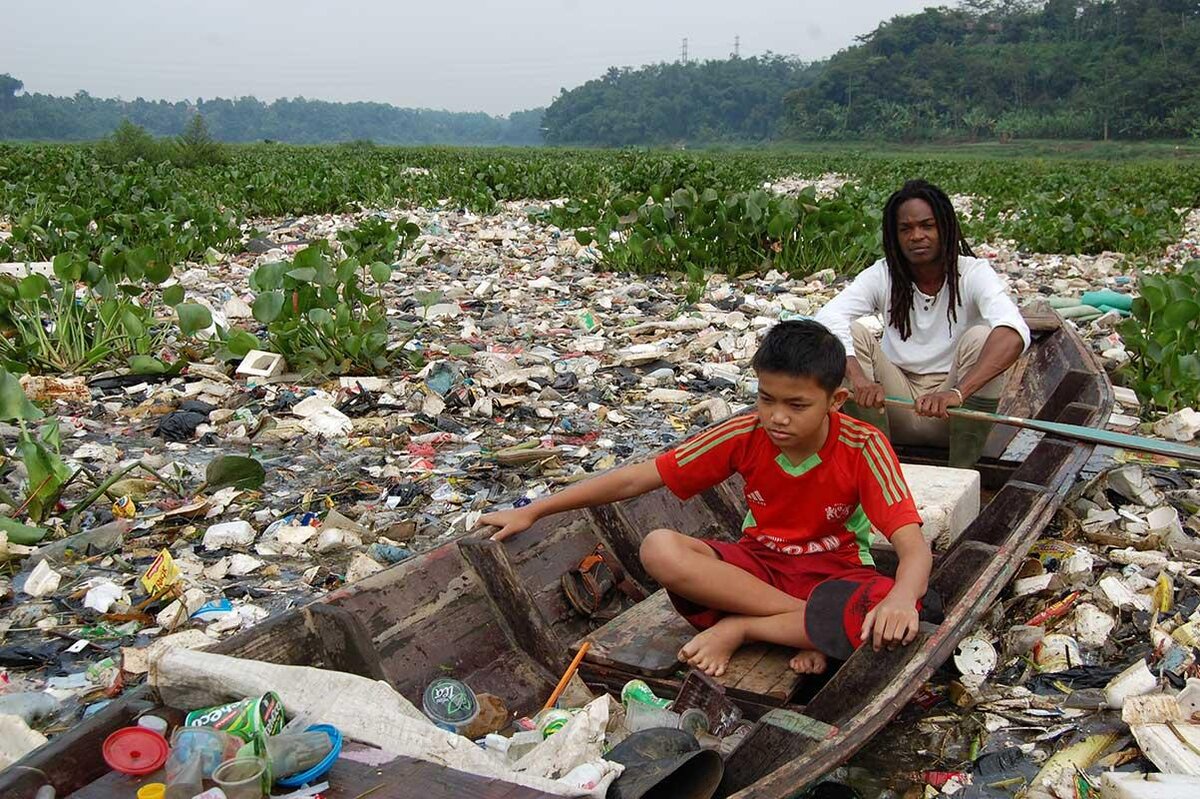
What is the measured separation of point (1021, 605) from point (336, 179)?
16.4m

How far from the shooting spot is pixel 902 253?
4512mm

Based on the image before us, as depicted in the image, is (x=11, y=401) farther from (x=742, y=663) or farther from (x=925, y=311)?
(x=925, y=311)

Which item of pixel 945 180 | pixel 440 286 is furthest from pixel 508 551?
pixel 945 180

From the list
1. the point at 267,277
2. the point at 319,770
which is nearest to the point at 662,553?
the point at 319,770

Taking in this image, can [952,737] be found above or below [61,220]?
below

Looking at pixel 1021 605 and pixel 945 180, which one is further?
pixel 945 180

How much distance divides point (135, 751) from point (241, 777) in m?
0.27

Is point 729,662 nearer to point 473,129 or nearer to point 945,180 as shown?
point 945,180

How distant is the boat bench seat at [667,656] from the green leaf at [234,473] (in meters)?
2.04

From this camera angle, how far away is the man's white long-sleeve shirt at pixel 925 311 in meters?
4.49

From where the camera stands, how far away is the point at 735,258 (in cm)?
1027

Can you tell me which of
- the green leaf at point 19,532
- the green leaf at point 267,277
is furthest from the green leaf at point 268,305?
the green leaf at point 19,532

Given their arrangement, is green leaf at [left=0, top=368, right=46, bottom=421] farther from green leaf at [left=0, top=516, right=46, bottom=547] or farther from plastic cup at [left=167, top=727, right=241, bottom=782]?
plastic cup at [left=167, top=727, right=241, bottom=782]

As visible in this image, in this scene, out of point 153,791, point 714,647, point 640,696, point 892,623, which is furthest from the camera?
point 714,647
